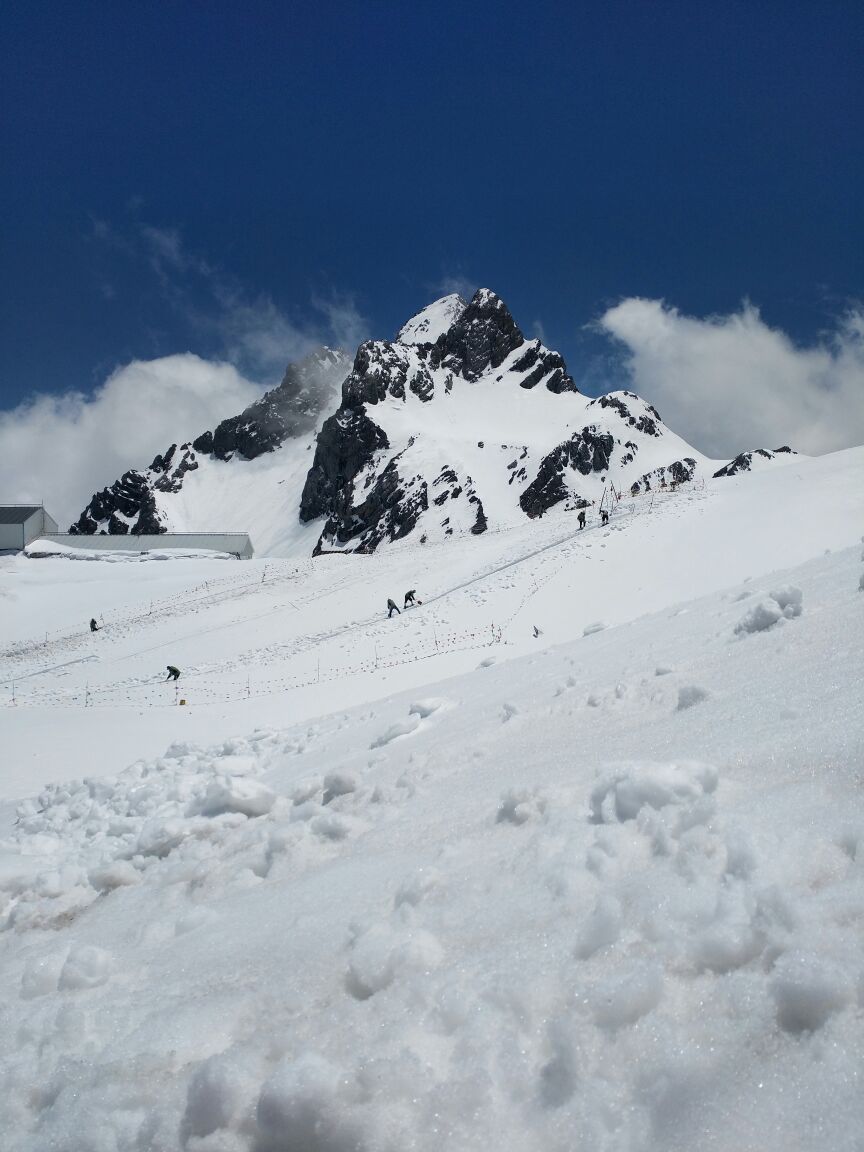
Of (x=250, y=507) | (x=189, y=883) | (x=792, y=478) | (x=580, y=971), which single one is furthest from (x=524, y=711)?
(x=250, y=507)

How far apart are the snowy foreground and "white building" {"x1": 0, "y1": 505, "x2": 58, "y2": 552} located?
3436 inches

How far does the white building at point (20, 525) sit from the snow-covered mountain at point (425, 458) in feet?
162

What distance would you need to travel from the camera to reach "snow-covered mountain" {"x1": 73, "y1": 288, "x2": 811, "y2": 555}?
126750mm

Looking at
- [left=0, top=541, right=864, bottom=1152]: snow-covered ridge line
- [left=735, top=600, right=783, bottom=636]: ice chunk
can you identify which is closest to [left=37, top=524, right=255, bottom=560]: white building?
[left=735, top=600, right=783, bottom=636]: ice chunk

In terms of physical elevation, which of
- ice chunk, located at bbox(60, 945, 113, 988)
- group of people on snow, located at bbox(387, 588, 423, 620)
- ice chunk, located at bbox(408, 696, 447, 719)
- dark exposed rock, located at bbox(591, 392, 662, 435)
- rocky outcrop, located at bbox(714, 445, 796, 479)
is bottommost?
ice chunk, located at bbox(60, 945, 113, 988)

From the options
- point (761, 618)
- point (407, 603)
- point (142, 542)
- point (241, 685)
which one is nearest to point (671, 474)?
point (142, 542)

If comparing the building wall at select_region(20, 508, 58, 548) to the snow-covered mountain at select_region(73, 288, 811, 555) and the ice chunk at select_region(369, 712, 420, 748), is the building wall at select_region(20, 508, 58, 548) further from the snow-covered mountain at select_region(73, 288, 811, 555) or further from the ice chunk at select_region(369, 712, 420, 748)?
the ice chunk at select_region(369, 712, 420, 748)

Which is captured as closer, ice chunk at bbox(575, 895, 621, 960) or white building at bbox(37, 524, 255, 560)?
ice chunk at bbox(575, 895, 621, 960)

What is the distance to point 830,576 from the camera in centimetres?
791

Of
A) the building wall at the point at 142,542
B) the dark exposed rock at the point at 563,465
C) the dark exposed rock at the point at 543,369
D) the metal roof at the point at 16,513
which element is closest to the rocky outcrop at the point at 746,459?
the dark exposed rock at the point at 563,465

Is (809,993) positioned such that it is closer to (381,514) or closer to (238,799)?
→ (238,799)

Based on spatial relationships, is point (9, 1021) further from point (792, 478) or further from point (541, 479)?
point (541, 479)

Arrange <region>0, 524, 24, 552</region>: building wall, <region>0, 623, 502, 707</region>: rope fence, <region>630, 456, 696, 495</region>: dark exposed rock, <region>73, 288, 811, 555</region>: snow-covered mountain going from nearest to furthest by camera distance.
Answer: <region>0, 623, 502, 707</region>: rope fence < <region>0, 524, 24, 552</region>: building wall < <region>73, 288, 811, 555</region>: snow-covered mountain < <region>630, 456, 696, 495</region>: dark exposed rock

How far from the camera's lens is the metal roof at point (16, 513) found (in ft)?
266
